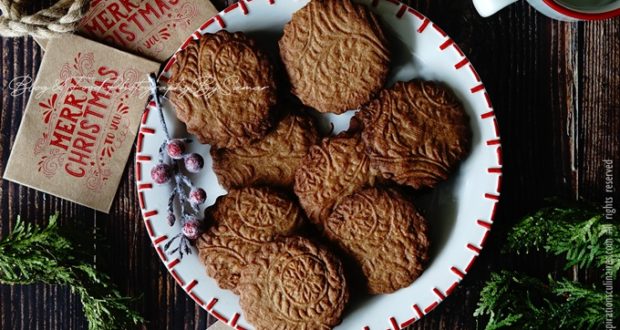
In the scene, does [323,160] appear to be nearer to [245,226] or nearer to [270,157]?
[270,157]

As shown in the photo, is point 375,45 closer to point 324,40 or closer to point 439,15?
point 324,40

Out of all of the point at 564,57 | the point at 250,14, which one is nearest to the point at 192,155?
the point at 250,14

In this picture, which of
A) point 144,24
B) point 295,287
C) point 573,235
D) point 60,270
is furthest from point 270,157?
point 573,235

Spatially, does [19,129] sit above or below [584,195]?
below

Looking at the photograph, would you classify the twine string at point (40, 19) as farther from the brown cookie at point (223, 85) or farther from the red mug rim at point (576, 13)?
the red mug rim at point (576, 13)

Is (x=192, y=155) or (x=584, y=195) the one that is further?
(x=584, y=195)

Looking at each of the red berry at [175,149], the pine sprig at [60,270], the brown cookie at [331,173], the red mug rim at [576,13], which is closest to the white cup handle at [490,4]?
the red mug rim at [576,13]
